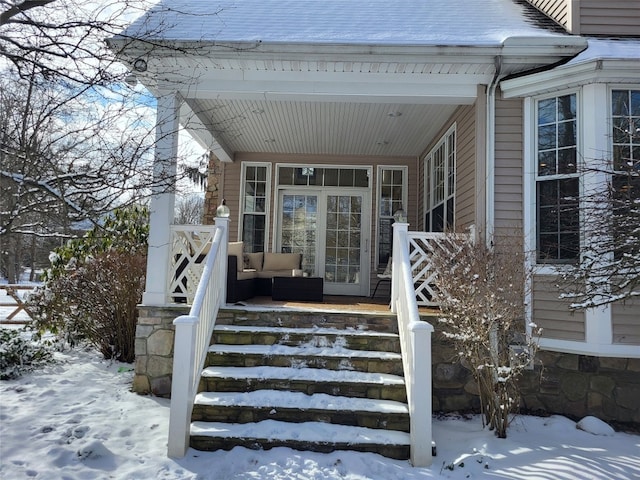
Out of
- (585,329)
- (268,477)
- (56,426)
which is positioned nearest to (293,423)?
(268,477)

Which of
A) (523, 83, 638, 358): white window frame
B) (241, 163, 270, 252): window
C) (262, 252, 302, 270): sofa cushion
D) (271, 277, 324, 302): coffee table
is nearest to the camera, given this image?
(523, 83, 638, 358): white window frame

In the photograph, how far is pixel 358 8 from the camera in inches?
228

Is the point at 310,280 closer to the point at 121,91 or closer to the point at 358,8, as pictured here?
the point at 121,91

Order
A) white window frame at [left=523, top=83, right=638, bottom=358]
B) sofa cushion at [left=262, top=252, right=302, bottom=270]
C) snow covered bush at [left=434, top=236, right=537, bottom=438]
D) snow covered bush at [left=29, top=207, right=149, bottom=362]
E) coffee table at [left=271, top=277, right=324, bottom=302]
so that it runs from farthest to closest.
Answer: sofa cushion at [left=262, top=252, right=302, bottom=270] < coffee table at [left=271, top=277, right=324, bottom=302] < snow covered bush at [left=29, top=207, right=149, bottom=362] < white window frame at [left=523, top=83, right=638, bottom=358] < snow covered bush at [left=434, top=236, right=537, bottom=438]

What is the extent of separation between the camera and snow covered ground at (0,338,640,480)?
2949 millimetres

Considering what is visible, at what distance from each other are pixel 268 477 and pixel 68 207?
2498 millimetres

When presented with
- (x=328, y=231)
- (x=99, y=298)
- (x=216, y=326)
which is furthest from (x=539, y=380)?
(x=99, y=298)

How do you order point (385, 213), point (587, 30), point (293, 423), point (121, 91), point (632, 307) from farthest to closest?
point (385, 213)
point (587, 30)
point (632, 307)
point (121, 91)
point (293, 423)

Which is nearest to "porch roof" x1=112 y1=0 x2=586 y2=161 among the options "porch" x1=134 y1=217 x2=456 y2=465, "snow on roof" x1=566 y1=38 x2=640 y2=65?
"snow on roof" x1=566 y1=38 x2=640 y2=65

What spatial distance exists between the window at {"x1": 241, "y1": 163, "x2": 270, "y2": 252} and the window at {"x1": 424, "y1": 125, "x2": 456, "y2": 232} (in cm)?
285

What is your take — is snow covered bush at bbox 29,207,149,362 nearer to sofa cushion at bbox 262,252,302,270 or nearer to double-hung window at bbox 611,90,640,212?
sofa cushion at bbox 262,252,302,270

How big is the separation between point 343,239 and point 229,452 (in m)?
5.11

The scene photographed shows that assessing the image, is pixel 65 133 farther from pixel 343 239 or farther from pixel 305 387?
pixel 343 239

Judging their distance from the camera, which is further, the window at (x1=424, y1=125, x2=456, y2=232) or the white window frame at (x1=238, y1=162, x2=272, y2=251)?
the white window frame at (x1=238, y1=162, x2=272, y2=251)
